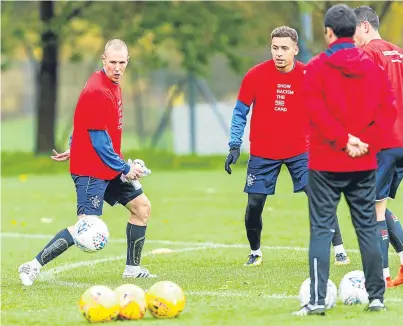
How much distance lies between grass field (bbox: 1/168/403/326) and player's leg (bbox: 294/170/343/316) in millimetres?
180

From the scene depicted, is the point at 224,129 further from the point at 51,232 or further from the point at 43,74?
the point at 51,232

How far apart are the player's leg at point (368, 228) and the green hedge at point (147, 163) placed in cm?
1670

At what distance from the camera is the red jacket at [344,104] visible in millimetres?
7309

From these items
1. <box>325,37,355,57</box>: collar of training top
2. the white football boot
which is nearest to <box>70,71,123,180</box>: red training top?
the white football boot

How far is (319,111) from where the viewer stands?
23.9ft

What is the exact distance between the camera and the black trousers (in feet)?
24.5

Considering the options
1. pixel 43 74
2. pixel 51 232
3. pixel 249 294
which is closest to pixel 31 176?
pixel 43 74

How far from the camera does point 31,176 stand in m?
24.2

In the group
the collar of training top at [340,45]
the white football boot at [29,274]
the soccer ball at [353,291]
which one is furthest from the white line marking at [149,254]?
the collar of training top at [340,45]

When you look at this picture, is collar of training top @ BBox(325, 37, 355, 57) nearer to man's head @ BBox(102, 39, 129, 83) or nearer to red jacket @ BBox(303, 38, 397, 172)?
red jacket @ BBox(303, 38, 397, 172)

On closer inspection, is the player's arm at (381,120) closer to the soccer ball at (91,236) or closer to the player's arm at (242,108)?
the soccer ball at (91,236)

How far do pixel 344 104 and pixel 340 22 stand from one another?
56 cm

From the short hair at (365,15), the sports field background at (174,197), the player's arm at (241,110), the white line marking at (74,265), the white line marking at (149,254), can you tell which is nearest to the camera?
the sports field background at (174,197)

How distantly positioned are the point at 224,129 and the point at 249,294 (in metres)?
20.8
